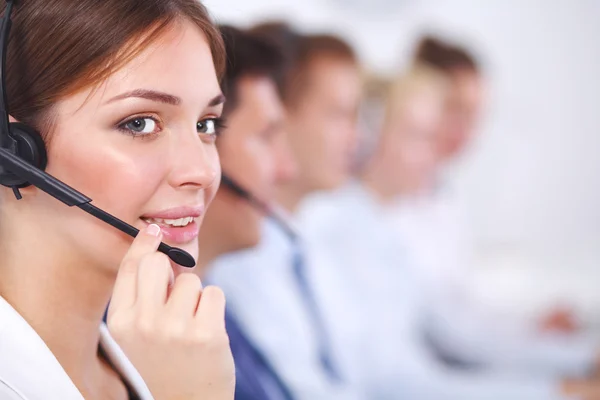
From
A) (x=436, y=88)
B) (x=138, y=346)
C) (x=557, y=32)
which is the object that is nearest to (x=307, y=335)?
(x=138, y=346)

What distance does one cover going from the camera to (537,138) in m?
3.31

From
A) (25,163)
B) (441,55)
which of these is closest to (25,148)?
(25,163)

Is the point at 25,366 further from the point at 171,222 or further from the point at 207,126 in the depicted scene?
the point at 207,126

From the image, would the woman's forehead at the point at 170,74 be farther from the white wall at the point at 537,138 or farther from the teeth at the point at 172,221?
the white wall at the point at 537,138

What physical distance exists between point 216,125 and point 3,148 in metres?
0.25

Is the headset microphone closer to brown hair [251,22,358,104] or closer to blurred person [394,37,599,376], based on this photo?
brown hair [251,22,358,104]

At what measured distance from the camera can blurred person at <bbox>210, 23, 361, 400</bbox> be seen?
67.3 inches

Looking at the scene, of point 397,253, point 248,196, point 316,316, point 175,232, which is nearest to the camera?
point 175,232

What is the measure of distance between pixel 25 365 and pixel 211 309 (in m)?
0.21

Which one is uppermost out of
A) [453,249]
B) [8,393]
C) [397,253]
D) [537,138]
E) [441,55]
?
[537,138]

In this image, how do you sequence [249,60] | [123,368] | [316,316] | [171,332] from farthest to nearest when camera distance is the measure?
[316,316] < [249,60] < [123,368] < [171,332]

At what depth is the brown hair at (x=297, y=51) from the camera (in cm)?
178

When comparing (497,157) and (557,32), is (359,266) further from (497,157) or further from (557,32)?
(557,32)

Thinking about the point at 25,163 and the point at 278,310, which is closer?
the point at 25,163
